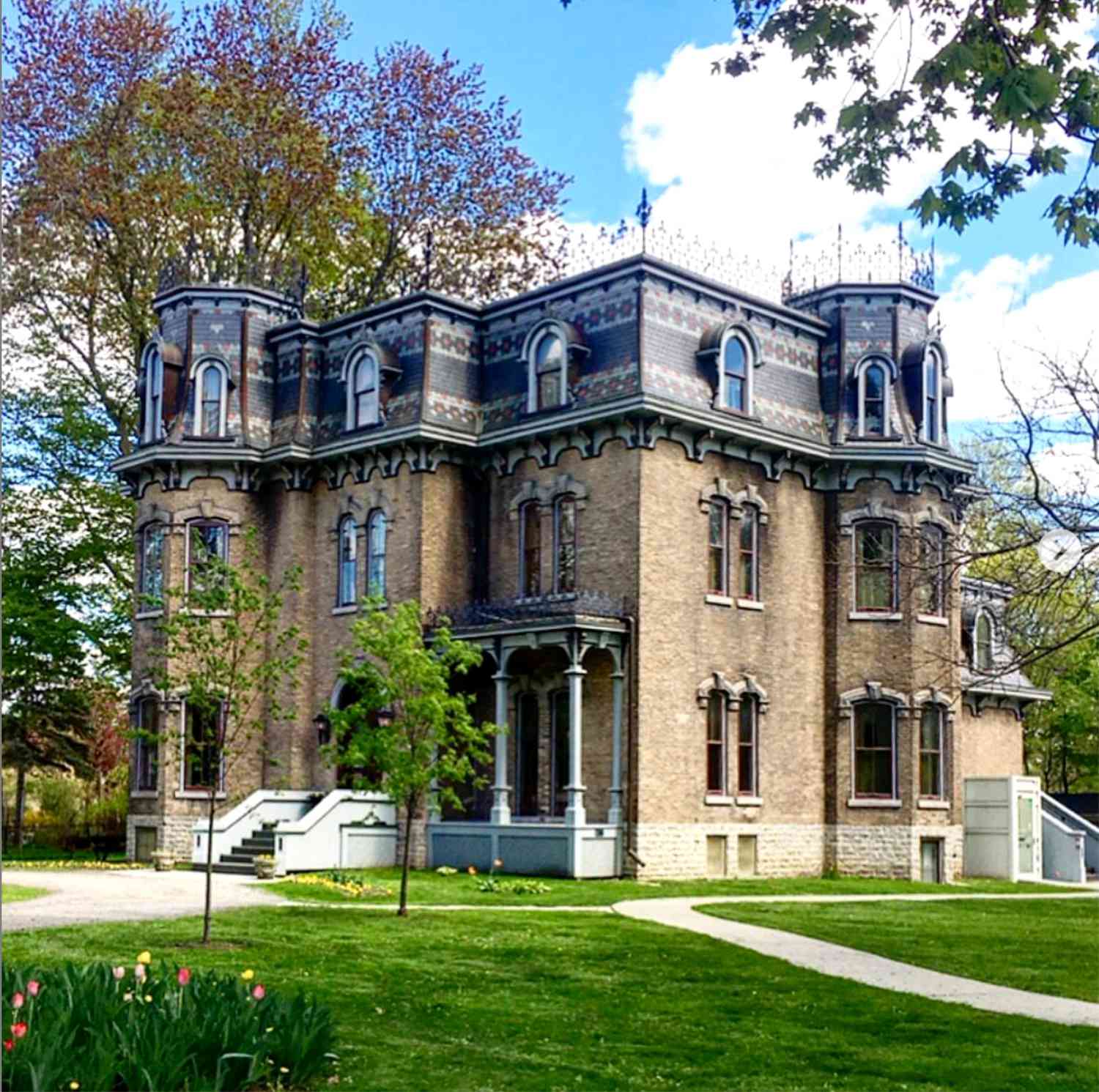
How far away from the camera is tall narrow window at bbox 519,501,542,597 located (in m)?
30.1

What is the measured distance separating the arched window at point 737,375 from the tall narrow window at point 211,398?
10924mm

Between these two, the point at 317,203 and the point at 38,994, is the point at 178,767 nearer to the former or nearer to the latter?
the point at 317,203

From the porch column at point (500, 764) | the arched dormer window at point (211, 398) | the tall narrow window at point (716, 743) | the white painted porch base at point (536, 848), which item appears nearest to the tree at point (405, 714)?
the white painted porch base at point (536, 848)

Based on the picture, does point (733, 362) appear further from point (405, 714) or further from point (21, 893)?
point (21, 893)

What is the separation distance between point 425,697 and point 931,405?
15775 mm

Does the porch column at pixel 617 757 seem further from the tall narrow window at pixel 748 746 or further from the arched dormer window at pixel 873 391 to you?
the arched dormer window at pixel 873 391

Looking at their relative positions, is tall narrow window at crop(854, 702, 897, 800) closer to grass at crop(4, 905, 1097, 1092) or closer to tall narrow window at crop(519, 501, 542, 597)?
tall narrow window at crop(519, 501, 542, 597)

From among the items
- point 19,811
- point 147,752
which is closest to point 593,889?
point 147,752

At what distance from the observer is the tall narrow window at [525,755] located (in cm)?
2995

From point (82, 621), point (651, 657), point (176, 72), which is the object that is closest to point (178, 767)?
point (82, 621)

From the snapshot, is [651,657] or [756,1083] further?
[651,657]

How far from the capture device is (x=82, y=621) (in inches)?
1554

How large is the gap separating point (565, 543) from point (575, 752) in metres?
4.17

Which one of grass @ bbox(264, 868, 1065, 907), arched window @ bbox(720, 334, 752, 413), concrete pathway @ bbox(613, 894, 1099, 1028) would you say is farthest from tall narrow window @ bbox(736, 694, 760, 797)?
concrete pathway @ bbox(613, 894, 1099, 1028)
